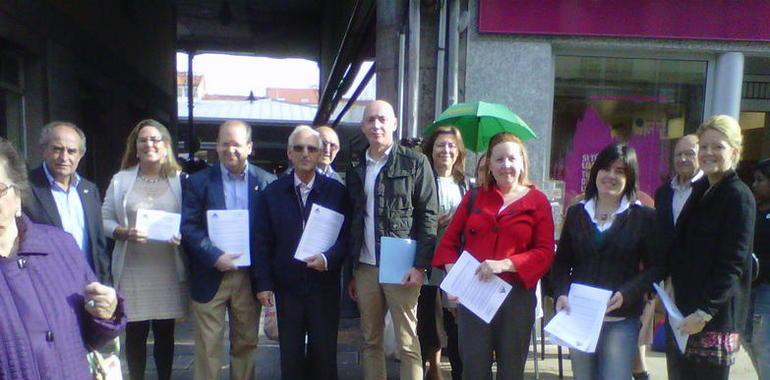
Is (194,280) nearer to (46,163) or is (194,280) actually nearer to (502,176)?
(46,163)

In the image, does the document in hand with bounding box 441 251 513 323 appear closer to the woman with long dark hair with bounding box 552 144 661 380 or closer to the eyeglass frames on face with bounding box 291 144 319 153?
the woman with long dark hair with bounding box 552 144 661 380

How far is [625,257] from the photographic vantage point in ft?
8.99

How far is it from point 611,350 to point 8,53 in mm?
7271

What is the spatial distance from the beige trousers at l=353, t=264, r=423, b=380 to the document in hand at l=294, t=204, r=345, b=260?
0.30 metres

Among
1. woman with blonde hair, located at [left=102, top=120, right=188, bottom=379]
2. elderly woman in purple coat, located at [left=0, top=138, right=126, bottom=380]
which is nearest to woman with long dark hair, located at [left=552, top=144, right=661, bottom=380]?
elderly woman in purple coat, located at [left=0, top=138, right=126, bottom=380]

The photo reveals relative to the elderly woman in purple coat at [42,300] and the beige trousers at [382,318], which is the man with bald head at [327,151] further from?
the elderly woman in purple coat at [42,300]

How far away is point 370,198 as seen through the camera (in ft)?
11.0

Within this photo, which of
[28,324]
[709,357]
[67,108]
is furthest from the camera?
[67,108]

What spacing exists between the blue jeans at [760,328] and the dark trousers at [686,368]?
72 cm

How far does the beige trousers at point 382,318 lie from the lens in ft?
11.1

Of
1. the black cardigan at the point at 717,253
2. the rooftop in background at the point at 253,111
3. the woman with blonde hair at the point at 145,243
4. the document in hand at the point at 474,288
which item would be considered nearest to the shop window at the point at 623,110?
the black cardigan at the point at 717,253

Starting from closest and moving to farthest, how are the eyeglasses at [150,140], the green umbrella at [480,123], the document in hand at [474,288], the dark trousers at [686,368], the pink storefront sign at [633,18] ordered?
the dark trousers at [686,368] < the document in hand at [474,288] < the eyeglasses at [150,140] < the green umbrella at [480,123] < the pink storefront sign at [633,18]

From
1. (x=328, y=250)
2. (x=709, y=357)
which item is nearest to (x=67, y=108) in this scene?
(x=328, y=250)

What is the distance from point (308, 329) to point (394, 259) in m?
0.77
